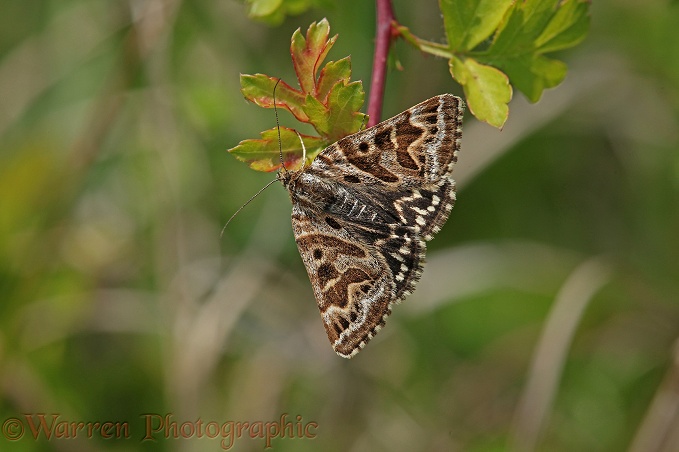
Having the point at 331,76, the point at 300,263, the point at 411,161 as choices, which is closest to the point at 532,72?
the point at 411,161

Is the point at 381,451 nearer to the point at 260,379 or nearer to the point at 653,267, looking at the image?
the point at 260,379

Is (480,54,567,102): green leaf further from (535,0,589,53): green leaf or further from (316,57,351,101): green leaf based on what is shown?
(316,57,351,101): green leaf

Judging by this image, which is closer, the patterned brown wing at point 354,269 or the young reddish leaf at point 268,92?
the young reddish leaf at point 268,92

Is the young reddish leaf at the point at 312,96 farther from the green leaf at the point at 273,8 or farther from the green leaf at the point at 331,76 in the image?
the green leaf at the point at 273,8

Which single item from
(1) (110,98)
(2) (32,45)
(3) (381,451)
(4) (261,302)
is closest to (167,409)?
(4) (261,302)

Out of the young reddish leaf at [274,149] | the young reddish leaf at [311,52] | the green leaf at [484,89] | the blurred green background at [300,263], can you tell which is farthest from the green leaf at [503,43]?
the blurred green background at [300,263]

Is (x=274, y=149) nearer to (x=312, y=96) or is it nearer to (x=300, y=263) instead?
(x=312, y=96)
